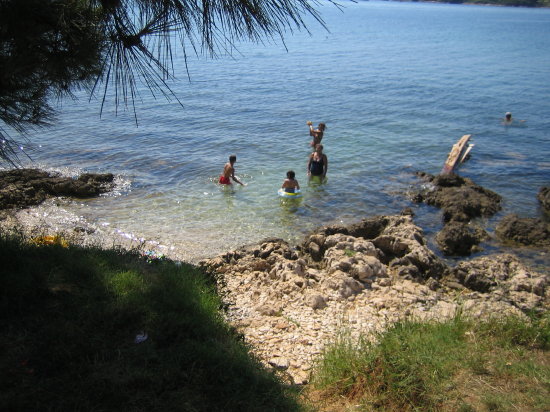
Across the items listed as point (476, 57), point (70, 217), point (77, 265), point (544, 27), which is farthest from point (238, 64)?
point (544, 27)

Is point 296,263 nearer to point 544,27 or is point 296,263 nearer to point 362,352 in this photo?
point 362,352

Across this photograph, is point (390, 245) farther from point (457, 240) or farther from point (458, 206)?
point (458, 206)

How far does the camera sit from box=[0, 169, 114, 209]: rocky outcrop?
12008 millimetres

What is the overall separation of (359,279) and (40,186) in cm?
943

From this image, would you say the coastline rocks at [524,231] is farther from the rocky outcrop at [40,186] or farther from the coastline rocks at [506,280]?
the rocky outcrop at [40,186]

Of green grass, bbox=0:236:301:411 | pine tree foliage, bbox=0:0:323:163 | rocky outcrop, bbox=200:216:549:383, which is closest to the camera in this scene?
green grass, bbox=0:236:301:411

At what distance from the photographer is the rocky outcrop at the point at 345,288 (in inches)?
244

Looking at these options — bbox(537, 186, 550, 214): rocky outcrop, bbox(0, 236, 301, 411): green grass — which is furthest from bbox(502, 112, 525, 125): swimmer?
bbox(0, 236, 301, 411): green grass

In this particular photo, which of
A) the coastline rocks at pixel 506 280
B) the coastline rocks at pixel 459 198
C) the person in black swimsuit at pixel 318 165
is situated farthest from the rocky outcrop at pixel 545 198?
the person in black swimsuit at pixel 318 165

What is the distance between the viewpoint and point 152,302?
5.05m

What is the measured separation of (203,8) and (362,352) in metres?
3.76

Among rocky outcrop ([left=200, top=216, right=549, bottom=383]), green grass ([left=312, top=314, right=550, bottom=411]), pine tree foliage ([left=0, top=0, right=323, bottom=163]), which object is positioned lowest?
rocky outcrop ([left=200, top=216, right=549, bottom=383])

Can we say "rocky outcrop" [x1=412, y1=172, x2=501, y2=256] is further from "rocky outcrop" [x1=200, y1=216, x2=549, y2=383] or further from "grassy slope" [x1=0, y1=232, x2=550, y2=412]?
"grassy slope" [x1=0, y1=232, x2=550, y2=412]

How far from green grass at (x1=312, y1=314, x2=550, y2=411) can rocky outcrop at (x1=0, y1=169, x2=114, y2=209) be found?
9.96 meters
